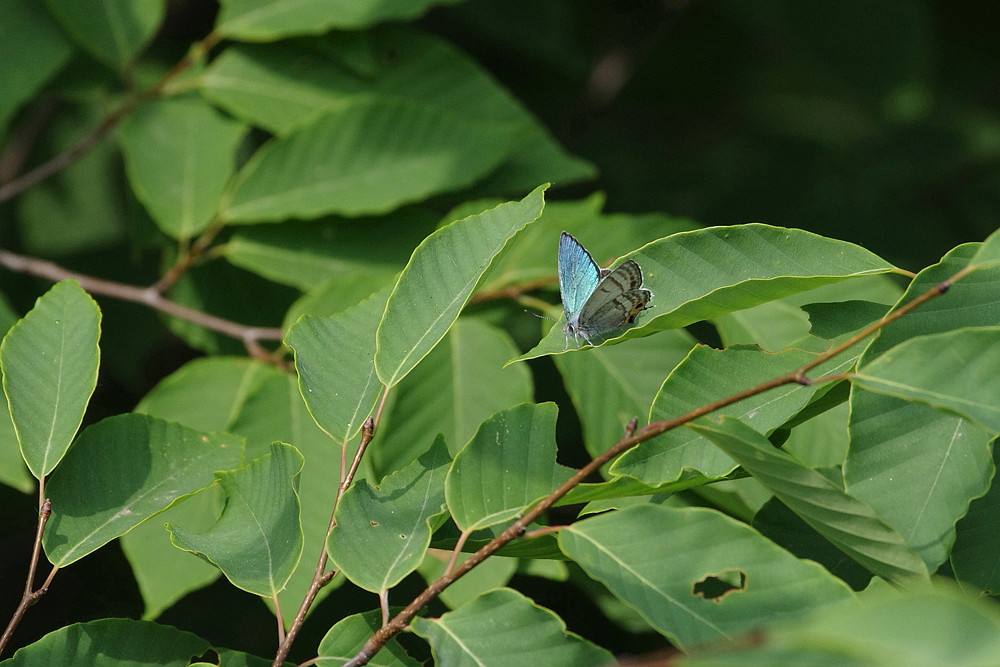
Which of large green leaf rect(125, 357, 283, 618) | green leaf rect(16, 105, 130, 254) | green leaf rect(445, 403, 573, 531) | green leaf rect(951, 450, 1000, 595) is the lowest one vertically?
green leaf rect(16, 105, 130, 254)

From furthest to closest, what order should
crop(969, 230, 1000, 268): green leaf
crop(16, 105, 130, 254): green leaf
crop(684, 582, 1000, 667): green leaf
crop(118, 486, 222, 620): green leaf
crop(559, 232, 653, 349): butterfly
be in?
crop(16, 105, 130, 254): green leaf → crop(118, 486, 222, 620): green leaf → crop(559, 232, 653, 349): butterfly → crop(969, 230, 1000, 268): green leaf → crop(684, 582, 1000, 667): green leaf

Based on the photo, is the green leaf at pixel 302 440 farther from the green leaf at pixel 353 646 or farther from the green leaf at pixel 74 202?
the green leaf at pixel 74 202

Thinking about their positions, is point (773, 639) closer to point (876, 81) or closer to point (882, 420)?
point (882, 420)

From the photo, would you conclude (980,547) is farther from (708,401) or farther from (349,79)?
(349,79)

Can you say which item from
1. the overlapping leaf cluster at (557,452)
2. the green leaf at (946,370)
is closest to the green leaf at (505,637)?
the overlapping leaf cluster at (557,452)

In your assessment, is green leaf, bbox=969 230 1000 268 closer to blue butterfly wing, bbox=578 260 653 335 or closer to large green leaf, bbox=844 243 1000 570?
large green leaf, bbox=844 243 1000 570

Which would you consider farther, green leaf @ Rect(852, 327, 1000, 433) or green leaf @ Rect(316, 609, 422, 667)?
green leaf @ Rect(316, 609, 422, 667)

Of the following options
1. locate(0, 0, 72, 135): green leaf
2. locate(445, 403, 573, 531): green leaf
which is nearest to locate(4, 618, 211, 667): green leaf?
locate(445, 403, 573, 531): green leaf

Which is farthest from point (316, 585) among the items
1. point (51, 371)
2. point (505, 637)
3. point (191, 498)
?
point (191, 498)
